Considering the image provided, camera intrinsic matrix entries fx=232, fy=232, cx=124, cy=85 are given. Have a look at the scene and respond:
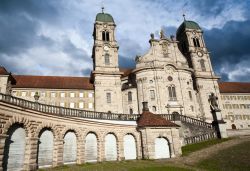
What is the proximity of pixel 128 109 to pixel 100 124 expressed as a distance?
26.0 metres

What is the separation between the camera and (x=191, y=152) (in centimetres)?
2494

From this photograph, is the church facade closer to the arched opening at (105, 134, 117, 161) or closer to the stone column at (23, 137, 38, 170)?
the arched opening at (105, 134, 117, 161)

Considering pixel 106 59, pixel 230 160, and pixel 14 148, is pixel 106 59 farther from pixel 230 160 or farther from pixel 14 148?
pixel 230 160

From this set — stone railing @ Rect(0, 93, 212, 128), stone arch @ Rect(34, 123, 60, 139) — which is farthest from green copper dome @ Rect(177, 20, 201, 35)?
stone arch @ Rect(34, 123, 60, 139)

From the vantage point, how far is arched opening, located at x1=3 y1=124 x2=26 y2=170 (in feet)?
56.9

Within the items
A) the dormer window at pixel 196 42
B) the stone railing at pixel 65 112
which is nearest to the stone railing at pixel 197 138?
the stone railing at pixel 65 112

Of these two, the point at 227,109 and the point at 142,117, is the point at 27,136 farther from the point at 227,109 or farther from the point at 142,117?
the point at 227,109

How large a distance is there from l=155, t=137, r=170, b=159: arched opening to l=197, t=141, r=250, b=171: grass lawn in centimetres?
585

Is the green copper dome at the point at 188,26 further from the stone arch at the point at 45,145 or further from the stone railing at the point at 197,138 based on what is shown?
the stone arch at the point at 45,145

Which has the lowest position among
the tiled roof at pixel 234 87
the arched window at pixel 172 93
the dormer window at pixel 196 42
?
the arched window at pixel 172 93

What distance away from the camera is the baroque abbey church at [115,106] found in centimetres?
1947

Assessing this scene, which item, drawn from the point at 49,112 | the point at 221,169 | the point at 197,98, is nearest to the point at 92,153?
the point at 49,112

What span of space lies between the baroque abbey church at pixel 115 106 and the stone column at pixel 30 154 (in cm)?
8

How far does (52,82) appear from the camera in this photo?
56.0 meters
